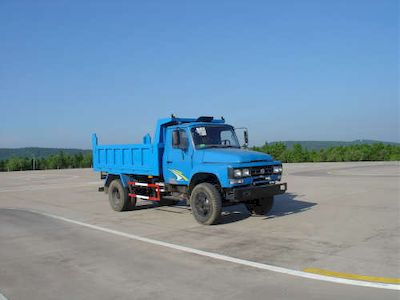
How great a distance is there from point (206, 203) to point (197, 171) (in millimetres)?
802

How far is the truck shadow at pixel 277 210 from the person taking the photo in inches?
435

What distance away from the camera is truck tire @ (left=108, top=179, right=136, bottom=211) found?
1279cm

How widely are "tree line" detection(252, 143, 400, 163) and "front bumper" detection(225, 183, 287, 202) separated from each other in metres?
38.7

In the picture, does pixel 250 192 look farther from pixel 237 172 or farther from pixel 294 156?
pixel 294 156

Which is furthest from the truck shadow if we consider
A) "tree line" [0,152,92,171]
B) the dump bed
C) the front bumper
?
"tree line" [0,152,92,171]

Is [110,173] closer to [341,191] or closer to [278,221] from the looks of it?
[278,221]

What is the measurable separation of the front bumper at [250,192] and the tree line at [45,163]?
47.8m

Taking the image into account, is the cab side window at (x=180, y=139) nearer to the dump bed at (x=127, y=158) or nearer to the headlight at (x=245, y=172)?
the dump bed at (x=127, y=158)

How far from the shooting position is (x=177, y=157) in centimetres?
1102

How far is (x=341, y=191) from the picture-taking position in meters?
16.0

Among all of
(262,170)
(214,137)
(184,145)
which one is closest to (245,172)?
(262,170)

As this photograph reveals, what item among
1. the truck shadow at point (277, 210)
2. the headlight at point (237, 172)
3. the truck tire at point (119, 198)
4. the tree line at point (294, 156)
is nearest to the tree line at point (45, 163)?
the tree line at point (294, 156)

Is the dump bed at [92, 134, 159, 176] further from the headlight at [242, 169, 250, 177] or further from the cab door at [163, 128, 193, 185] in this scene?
the headlight at [242, 169, 250, 177]

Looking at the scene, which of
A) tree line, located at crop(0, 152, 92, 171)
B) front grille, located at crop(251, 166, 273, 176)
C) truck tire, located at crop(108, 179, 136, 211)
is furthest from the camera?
tree line, located at crop(0, 152, 92, 171)
